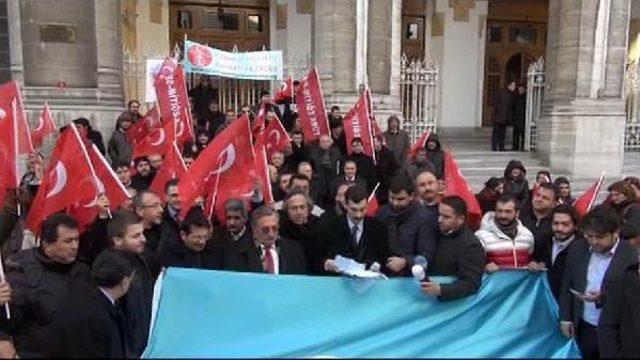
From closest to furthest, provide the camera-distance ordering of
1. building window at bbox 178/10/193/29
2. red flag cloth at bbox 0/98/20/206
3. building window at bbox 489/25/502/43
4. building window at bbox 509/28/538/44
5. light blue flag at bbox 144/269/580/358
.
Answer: light blue flag at bbox 144/269/580/358 < red flag cloth at bbox 0/98/20/206 < building window at bbox 178/10/193/29 < building window at bbox 489/25/502/43 < building window at bbox 509/28/538/44

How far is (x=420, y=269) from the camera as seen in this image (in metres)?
4.55

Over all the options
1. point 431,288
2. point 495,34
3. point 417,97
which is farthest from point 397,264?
point 495,34

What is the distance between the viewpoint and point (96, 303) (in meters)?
3.63

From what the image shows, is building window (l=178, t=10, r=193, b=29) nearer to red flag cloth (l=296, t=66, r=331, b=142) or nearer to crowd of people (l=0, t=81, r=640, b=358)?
red flag cloth (l=296, t=66, r=331, b=142)

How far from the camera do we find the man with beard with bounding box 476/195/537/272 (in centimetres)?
525

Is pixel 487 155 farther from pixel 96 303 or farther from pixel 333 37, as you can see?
pixel 96 303

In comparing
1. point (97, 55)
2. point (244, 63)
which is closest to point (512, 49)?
point (244, 63)

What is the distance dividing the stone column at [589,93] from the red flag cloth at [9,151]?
11.0 meters

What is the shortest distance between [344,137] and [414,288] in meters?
6.46

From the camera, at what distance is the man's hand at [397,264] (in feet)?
16.0

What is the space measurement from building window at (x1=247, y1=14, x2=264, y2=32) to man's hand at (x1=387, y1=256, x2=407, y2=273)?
1346cm

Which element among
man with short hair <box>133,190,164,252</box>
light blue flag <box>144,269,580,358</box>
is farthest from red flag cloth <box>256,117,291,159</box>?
light blue flag <box>144,269,580,358</box>

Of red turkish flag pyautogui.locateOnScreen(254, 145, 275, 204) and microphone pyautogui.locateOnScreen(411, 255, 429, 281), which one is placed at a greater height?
red turkish flag pyautogui.locateOnScreen(254, 145, 275, 204)

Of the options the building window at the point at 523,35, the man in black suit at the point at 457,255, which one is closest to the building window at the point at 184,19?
the building window at the point at 523,35
